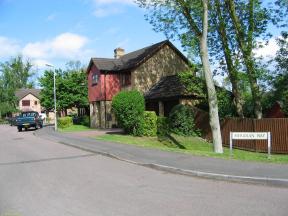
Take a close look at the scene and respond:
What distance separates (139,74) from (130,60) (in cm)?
354

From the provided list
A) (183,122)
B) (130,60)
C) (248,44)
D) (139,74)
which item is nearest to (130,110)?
(183,122)

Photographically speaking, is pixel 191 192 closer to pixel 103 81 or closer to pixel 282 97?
pixel 282 97

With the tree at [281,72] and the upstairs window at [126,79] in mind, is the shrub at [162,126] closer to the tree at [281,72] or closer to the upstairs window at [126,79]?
the tree at [281,72]

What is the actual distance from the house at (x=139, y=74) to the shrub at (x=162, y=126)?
7.80 m

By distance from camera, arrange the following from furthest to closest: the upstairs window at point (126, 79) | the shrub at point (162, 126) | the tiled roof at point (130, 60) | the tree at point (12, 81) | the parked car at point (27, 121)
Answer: the tree at point (12, 81) < the parked car at point (27, 121) < the upstairs window at point (126, 79) < the tiled roof at point (130, 60) < the shrub at point (162, 126)

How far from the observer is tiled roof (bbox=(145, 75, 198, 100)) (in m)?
33.1

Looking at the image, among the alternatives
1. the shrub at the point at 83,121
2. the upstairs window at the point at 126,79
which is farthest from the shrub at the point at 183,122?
the shrub at the point at 83,121

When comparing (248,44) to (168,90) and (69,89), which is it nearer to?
(168,90)

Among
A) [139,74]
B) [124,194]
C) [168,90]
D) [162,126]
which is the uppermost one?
[139,74]

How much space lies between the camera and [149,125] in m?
29.0

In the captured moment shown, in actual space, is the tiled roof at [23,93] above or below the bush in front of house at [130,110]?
above

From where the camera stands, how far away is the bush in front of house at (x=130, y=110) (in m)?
28.5

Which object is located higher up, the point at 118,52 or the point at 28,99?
the point at 118,52

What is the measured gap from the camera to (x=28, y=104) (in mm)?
112688
